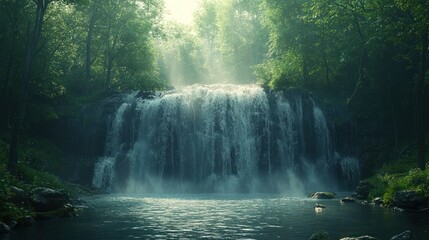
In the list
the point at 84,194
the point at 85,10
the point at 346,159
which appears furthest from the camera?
the point at 85,10

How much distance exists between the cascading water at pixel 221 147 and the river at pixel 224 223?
15658mm

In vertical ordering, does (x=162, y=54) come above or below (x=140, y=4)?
above

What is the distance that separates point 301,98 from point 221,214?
26516mm

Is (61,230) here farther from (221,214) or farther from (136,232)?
(221,214)

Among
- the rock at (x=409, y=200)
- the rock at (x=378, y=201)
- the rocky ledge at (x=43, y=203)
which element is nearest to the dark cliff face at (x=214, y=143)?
the rock at (x=378, y=201)

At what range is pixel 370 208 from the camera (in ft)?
80.3

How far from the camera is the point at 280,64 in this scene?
2061 inches

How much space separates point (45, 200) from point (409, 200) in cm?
1854

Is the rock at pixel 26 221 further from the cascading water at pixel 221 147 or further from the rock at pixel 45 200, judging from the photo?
the cascading water at pixel 221 147

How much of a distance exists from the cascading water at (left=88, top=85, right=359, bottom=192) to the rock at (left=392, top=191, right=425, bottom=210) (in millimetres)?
17725

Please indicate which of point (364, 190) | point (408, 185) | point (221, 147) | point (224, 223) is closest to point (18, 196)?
point (224, 223)

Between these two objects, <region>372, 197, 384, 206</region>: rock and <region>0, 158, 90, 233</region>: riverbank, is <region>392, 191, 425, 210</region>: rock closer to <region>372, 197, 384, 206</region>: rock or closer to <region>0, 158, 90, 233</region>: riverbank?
<region>372, 197, 384, 206</region>: rock

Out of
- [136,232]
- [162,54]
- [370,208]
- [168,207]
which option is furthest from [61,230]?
[162,54]

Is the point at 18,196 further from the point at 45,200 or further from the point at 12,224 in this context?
the point at 12,224
